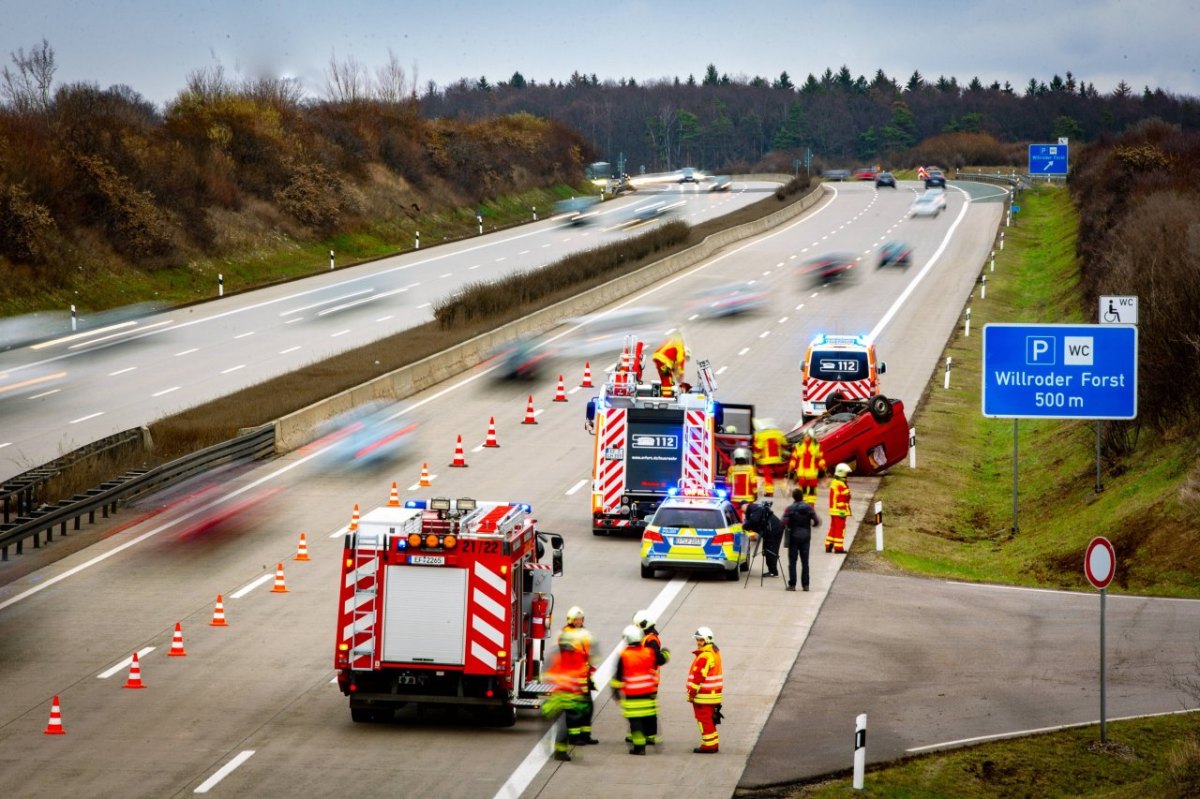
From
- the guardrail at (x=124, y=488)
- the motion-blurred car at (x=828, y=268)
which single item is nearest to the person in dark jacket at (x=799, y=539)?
the guardrail at (x=124, y=488)

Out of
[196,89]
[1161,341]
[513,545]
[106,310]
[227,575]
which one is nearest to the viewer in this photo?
[513,545]

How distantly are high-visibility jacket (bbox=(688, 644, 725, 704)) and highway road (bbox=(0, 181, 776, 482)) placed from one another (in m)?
22.3

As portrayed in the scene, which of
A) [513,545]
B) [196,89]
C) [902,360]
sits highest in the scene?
[196,89]

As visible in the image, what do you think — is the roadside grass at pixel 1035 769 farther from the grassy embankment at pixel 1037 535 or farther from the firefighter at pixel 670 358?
the firefighter at pixel 670 358

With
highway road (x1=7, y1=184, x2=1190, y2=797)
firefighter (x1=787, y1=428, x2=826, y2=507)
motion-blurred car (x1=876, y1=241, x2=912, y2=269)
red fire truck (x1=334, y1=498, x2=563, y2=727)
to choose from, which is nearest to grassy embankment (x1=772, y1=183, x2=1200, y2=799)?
highway road (x1=7, y1=184, x2=1190, y2=797)

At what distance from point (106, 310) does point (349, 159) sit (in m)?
40.3

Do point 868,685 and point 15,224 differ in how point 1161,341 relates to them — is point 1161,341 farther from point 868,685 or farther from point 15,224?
point 15,224

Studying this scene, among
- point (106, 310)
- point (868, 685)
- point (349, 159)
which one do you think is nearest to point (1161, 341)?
point (868, 685)

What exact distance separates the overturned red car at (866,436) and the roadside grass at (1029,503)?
706 millimetres

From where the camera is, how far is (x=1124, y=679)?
20.4 m

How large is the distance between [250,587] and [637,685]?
11199 millimetres

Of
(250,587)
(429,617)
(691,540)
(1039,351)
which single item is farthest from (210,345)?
(429,617)

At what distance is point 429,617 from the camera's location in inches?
698

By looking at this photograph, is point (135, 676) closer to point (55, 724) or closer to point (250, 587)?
point (55, 724)
